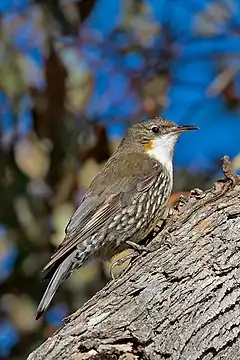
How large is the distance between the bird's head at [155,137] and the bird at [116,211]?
1 centimetres

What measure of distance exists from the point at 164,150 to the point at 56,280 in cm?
138

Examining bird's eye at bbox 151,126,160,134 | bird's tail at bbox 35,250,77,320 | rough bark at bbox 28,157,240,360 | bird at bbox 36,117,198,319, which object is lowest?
rough bark at bbox 28,157,240,360

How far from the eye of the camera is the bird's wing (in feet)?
16.1

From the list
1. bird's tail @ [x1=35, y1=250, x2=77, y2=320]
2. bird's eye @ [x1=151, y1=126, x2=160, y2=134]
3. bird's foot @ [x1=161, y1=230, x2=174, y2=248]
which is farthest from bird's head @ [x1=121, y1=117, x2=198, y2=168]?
bird's foot @ [x1=161, y1=230, x2=174, y2=248]

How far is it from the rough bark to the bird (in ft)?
2.96

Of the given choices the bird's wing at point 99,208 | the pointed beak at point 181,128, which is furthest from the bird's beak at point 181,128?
the bird's wing at point 99,208

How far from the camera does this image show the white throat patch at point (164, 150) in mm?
5664

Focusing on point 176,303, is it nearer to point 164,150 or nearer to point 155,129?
point 164,150

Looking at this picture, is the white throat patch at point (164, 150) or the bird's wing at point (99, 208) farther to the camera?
the white throat patch at point (164, 150)

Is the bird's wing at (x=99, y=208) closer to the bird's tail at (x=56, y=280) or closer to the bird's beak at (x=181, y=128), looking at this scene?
the bird's tail at (x=56, y=280)

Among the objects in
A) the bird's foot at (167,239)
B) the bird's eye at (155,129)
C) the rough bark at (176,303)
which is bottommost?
the rough bark at (176,303)

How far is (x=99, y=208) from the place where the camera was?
5145 millimetres

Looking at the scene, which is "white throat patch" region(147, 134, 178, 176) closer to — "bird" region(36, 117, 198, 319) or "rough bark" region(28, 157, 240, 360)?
"bird" region(36, 117, 198, 319)

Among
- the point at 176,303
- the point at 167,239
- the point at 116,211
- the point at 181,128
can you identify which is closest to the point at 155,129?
the point at 181,128
